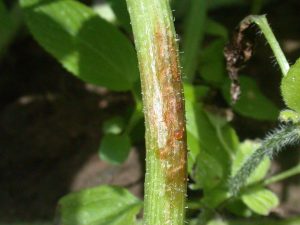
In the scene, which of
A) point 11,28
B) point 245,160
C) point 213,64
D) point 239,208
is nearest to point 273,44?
point 245,160

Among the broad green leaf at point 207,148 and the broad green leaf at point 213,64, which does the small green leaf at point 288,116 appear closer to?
the broad green leaf at point 207,148

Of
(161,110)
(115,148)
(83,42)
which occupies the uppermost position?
(83,42)

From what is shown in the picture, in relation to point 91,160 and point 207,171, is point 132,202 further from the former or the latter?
point 91,160

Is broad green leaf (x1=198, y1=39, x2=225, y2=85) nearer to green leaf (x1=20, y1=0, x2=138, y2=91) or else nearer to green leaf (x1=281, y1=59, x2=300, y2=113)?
green leaf (x1=20, y1=0, x2=138, y2=91)

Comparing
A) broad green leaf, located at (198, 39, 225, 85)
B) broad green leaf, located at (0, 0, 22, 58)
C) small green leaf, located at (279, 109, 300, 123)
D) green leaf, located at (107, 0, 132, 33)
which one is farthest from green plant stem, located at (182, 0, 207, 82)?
small green leaf, located at (279, 109, 300, 123)

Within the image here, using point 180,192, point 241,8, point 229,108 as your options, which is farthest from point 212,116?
point 241,8

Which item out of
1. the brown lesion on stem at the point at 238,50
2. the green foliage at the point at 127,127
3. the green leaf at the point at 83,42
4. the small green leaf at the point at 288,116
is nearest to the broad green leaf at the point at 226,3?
the green foliage at the point at 127,127

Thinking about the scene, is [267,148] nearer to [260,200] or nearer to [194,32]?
[260,200]
